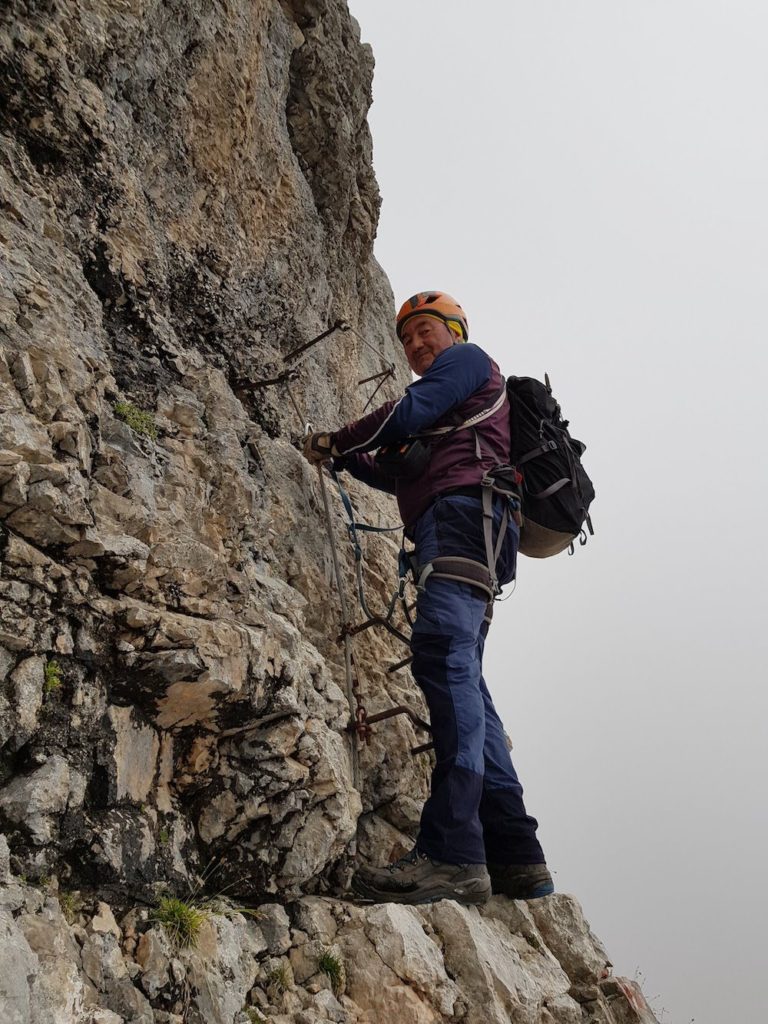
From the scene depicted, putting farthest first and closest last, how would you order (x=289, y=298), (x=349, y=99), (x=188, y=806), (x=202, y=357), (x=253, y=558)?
1. (x=349, y=99)
2. (x=289, y=298)
3. (x=202, y=357)
4. (x=253, y=558)
5. (x=188, y=806)

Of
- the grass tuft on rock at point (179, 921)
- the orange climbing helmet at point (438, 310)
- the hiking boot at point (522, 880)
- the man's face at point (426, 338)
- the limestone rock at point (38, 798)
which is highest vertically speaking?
the orange climbing helmet at point (438, 310)

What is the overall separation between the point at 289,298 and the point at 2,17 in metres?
3.19

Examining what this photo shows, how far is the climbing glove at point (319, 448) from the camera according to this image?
5949 mm

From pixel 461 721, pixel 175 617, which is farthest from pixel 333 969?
pixel 175 617

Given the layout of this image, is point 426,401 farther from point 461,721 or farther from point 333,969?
point 333,969

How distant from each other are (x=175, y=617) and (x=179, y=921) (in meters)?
1.39

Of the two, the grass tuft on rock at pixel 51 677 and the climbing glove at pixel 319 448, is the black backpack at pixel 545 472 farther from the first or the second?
the grass tuft on rock at pixel 51 677

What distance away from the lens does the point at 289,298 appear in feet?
24.7

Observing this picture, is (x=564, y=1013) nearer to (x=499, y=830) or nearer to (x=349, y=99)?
(x=499, y=830)

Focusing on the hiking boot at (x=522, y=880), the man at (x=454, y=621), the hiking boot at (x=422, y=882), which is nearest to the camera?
the hiking boot at (x=422, y=882)

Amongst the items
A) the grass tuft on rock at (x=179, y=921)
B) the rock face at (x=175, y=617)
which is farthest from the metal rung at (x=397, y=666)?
the grass tuft on rock at (x=179, y=921)

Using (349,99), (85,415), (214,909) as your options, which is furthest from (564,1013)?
(349,99)

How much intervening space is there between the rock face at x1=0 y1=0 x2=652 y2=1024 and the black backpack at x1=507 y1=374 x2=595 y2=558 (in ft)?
5.57

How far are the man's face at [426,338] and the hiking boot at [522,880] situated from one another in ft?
12.0
